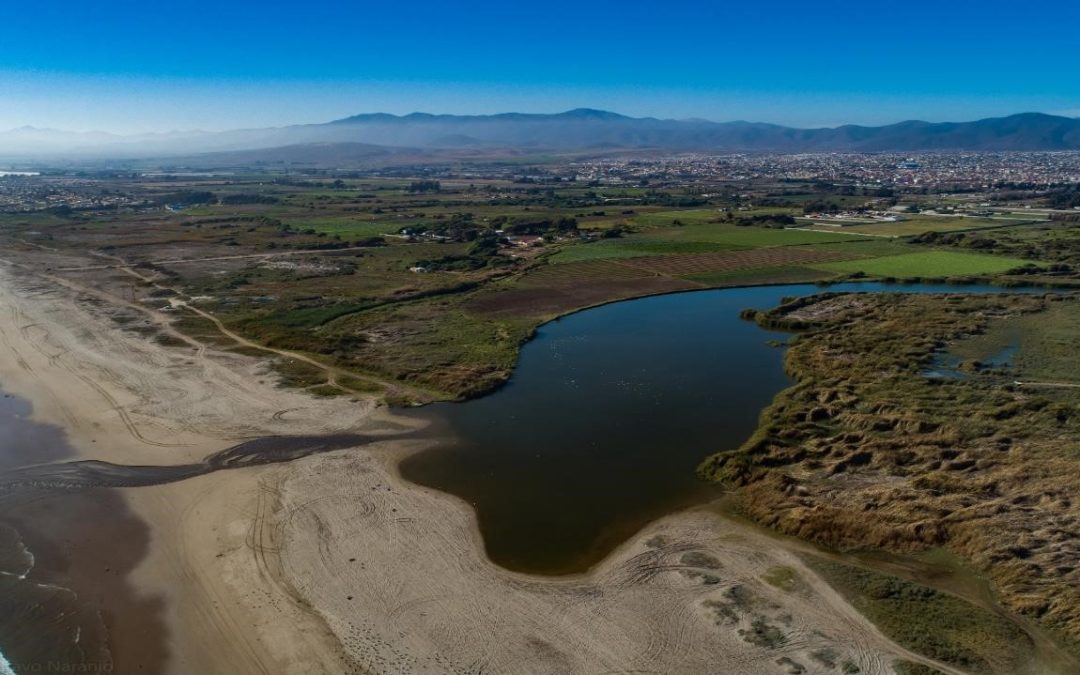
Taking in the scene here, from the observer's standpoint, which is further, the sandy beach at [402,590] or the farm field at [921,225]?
the farm field at [921,225]

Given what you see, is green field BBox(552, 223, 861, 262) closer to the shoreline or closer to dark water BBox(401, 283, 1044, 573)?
dark water BBox(401, 283, 1044, 573)

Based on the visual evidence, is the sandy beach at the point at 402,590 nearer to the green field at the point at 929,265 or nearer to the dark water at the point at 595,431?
the dark water at the point at 595,431

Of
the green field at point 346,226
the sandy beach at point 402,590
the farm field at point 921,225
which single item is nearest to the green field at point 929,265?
the farm field at point 921,225

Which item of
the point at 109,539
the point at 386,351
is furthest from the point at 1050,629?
the point at 386,351

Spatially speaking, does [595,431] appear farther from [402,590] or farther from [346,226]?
[346,226]

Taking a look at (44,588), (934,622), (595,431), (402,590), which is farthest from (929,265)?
(44,588)

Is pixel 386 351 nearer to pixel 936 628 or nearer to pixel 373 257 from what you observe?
pixel 936 628

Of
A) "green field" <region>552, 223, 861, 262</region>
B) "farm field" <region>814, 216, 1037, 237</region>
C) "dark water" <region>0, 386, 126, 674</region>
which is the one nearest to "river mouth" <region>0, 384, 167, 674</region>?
"dark water" <region>0, 386, 126, 674</region>
